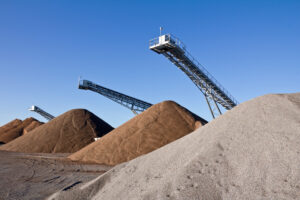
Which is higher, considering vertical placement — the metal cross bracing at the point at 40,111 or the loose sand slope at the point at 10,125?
the metal cross bracing at the point at 40,111

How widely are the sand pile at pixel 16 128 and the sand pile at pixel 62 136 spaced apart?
13.9m

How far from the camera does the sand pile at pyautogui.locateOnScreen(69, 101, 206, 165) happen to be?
14.2 meters

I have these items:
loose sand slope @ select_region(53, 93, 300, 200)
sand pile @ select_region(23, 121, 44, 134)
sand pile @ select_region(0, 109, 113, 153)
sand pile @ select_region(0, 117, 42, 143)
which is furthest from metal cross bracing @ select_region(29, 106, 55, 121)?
loose sand slope @ select_region(53, 93, 300, 200)

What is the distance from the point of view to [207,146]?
16.9ft

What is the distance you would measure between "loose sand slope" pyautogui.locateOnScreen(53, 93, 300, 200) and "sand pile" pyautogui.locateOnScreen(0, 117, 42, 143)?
41764 millimetres

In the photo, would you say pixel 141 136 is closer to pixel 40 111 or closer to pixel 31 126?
pixel 40 111

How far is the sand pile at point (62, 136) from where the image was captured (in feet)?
82.6

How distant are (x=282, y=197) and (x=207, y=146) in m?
1.98

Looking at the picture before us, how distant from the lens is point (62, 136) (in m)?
26.9

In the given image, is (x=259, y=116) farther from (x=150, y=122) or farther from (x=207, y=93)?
(x=150, y=122)

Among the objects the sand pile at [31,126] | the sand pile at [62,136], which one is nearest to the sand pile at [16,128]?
the sand pile at [31,126]

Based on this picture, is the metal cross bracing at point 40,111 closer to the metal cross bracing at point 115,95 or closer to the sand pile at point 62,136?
the sand pile at point 62,136

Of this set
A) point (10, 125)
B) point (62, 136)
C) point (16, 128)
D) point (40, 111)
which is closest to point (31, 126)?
point (16, 128)

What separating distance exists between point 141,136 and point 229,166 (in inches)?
447
